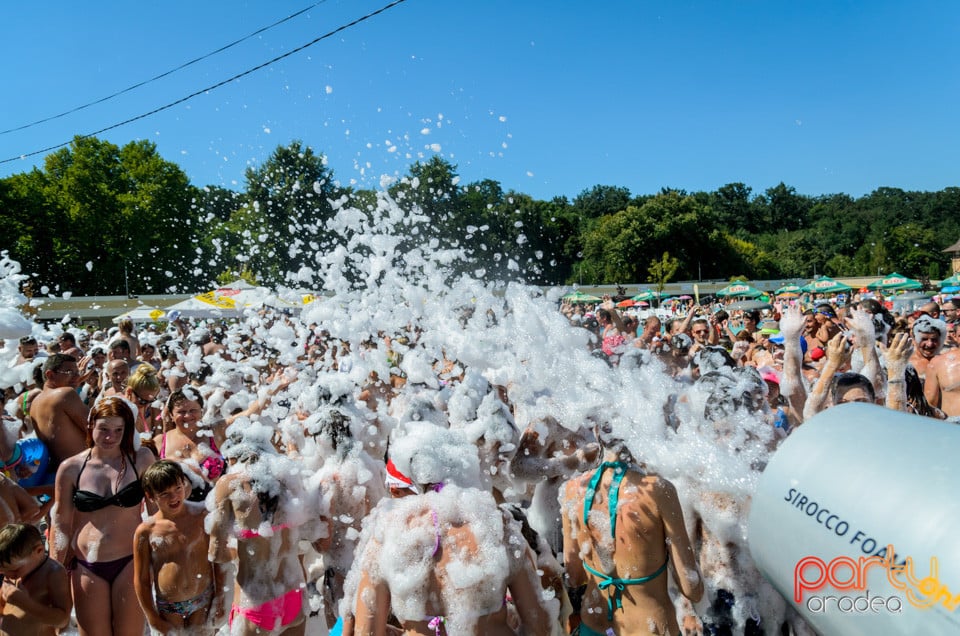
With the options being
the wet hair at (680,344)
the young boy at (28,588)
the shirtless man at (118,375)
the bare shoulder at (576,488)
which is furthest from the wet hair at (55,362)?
the wet hair at (680,344)

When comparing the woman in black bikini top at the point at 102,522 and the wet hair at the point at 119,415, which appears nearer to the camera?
the woman in black bikini top at the point at 102,522

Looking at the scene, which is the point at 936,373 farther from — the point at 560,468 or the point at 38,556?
the point at 38,556

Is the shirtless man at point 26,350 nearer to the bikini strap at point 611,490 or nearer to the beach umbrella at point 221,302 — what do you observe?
the beach umbrella at point 221,302

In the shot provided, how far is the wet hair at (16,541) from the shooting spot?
301cm

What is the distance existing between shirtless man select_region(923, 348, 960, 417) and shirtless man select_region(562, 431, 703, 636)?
3.52m

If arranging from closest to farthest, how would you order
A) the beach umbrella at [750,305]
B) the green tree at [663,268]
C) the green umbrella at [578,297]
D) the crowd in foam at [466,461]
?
the crowd in foam at [466,461]
the beach umbrella at [750,305]
the green umbrella at [578,297]
the green tree at [663,268]

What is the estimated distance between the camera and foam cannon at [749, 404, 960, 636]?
5.00 feet

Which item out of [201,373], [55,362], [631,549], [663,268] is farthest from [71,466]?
[663,268]

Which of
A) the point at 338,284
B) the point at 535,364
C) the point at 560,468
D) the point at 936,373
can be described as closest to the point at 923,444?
the point at 560,468

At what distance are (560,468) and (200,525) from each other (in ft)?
6.67

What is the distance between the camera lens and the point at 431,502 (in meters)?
2.60

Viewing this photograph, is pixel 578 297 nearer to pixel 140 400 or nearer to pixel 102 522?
pixel 140 400

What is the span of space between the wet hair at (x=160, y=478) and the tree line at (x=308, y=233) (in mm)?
4539

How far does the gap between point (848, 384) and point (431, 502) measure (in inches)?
101
